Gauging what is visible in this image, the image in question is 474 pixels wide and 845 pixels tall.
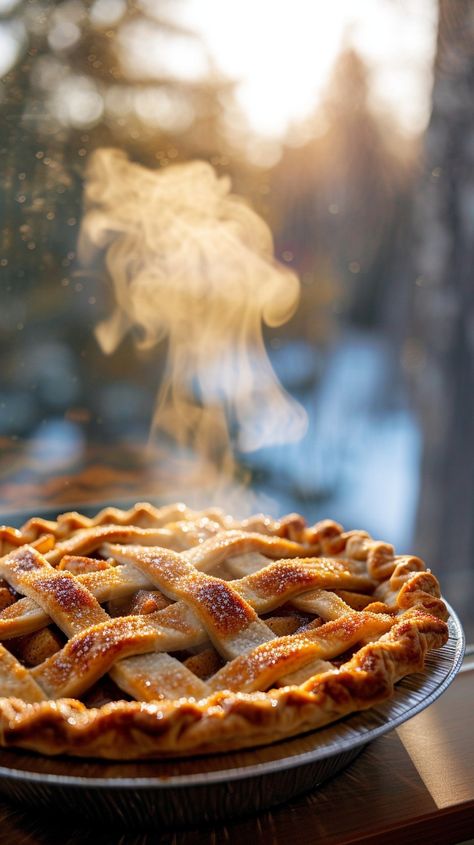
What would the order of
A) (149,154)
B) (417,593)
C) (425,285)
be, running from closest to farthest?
(417,593) → (149,154) → (425,285)

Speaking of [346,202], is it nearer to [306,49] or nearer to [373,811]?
[306,49]

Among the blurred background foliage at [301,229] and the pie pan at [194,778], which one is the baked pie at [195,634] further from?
the blurred background foliage at [301,229]

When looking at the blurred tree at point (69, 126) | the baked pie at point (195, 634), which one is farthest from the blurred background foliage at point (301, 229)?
the baked pie at point (195, 634)

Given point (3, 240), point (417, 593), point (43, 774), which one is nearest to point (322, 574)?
point (417, 593)

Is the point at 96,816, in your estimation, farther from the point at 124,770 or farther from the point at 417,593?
the point at 417,593

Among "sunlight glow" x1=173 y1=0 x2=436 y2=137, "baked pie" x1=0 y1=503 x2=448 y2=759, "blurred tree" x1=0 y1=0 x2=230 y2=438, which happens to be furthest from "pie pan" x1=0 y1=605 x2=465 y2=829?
"sunlight glow" x1=173 y1=0 x2=436 y2=137

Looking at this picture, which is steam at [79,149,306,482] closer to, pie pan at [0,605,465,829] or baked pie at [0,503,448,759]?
baked pie at [0,503,448,759]
